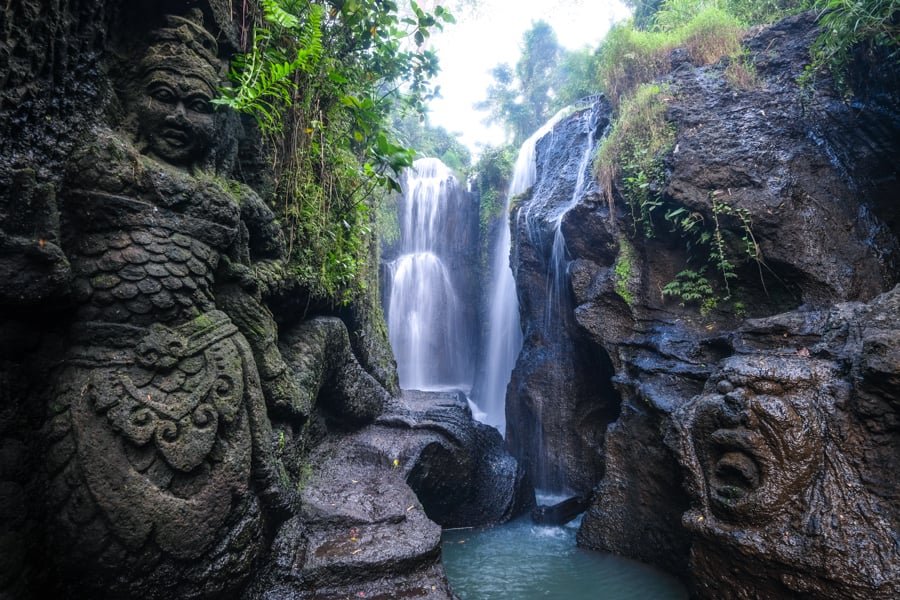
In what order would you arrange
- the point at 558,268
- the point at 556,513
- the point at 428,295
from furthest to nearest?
1. the point at 428,295
2. the point at 558,268
3. the point at 556,513

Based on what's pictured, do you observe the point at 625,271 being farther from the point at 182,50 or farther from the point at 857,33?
the point at 182,50

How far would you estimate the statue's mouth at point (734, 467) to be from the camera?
11.9 feet

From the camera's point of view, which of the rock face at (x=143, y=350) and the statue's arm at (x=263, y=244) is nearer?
the rock face at (x=143, y=350)

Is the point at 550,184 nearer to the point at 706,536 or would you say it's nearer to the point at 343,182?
the point at 343,182

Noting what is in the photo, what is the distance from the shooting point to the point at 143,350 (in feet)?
8.16

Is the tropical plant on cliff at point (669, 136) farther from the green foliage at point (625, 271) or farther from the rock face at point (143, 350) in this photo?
the rock face at point (143, 350)

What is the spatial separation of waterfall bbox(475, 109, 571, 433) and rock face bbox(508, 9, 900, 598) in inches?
114

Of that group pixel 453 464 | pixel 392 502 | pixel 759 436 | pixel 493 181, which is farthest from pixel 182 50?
pixel 493 181

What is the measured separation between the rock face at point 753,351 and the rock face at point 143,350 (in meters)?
2.54

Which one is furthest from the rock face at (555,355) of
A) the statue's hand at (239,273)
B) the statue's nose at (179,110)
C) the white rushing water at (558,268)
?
the statue's nose at (179,110)

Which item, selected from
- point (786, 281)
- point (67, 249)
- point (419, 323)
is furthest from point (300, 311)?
point (419, 323)

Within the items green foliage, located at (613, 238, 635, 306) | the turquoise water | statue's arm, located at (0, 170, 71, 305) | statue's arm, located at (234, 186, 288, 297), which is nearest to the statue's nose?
statue's arm, located at (234, 186, 288, 297)

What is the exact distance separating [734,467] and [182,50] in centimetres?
514

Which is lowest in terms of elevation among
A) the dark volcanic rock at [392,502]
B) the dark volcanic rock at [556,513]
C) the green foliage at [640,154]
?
the dark volcanic rock at [556,513]
